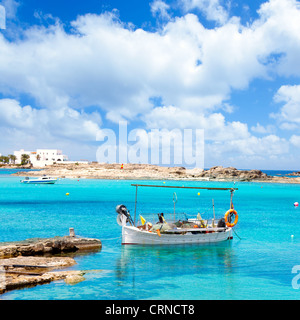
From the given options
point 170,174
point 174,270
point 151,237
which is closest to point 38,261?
point 174,270

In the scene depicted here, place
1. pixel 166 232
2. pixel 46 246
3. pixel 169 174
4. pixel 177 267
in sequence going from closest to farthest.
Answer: pixel 177 267, pixel 46 246, pixel 166 232, pixel 169 174

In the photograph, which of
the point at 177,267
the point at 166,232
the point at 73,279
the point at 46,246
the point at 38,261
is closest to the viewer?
the point at 73,279

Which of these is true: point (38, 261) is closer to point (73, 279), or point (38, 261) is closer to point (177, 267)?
point (73, 279)

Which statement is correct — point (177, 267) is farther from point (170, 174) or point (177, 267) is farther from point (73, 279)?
point (170, 174)

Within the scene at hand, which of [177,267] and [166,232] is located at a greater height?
[166,232]

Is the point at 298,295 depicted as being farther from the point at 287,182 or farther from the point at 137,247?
the point at 287,182

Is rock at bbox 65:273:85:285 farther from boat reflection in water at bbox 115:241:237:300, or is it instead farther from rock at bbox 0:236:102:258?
rock at bbox 0:236:102:258

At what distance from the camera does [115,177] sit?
143m

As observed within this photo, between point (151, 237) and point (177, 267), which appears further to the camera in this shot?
point (151, 237)

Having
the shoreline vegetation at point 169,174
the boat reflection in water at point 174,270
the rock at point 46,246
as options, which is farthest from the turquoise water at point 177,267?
the shoreline vegetation at point 169,174

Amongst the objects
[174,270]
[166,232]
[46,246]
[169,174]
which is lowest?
[174,270]

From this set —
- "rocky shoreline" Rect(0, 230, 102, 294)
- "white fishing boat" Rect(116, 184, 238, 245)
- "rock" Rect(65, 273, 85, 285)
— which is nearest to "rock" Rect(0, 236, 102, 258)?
"rocky shoreline" Rect(0, 230, 102, 294)
